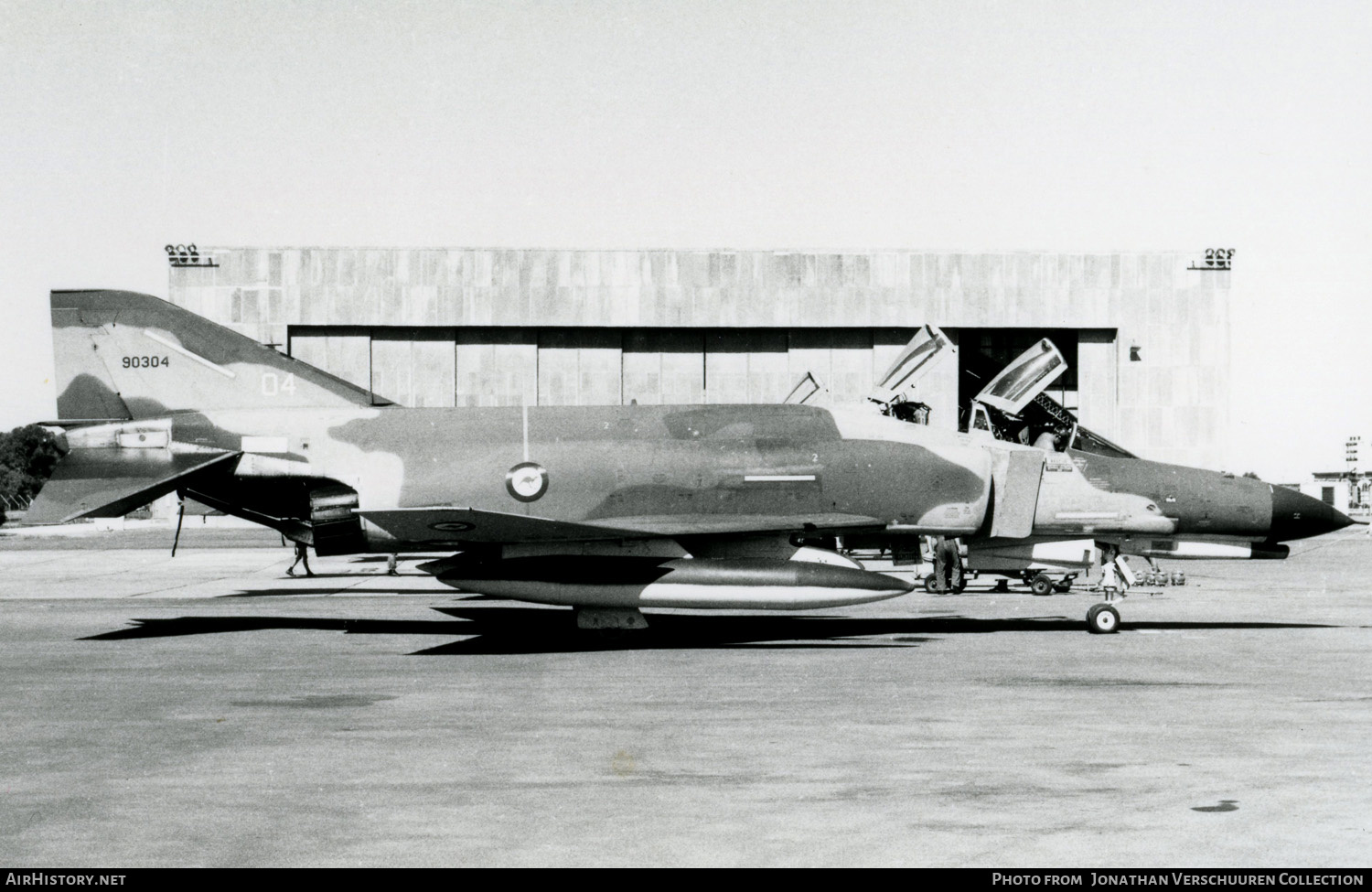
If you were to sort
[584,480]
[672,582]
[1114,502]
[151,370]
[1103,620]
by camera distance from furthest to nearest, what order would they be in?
1. [151,370]
2. [1114,502]
3. [1103,620]
4. [584,480]
5. [672,582]

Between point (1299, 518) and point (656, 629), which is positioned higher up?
point (1299, 518)

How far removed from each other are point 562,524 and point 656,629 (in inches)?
119

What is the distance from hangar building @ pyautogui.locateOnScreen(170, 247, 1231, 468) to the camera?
5166cm

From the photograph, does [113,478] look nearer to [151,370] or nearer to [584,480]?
[151,370]

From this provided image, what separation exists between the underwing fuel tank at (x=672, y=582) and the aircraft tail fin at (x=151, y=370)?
366 centimetres

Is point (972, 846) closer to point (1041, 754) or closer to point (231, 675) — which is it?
point (1041, 754)

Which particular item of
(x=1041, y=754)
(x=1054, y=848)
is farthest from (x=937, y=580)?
(x=1054, y=848)

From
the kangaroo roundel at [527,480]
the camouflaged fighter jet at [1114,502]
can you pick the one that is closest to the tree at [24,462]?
the kangaroo roundel at [527,480]

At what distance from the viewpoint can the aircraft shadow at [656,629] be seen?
15.2m

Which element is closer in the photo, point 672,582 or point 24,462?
point 672,582

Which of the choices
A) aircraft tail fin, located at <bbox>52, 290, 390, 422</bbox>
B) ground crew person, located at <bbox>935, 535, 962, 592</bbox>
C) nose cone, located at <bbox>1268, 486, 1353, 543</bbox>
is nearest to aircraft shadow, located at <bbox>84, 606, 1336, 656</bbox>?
nose cone, located at <bbox>1268, 486, 1353, 543</bbox>

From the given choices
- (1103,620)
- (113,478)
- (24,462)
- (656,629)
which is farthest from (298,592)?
(24,462)

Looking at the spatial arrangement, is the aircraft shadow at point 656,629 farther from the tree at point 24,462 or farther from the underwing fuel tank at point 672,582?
the tree at point 24,462

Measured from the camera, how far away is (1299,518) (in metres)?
15.8
